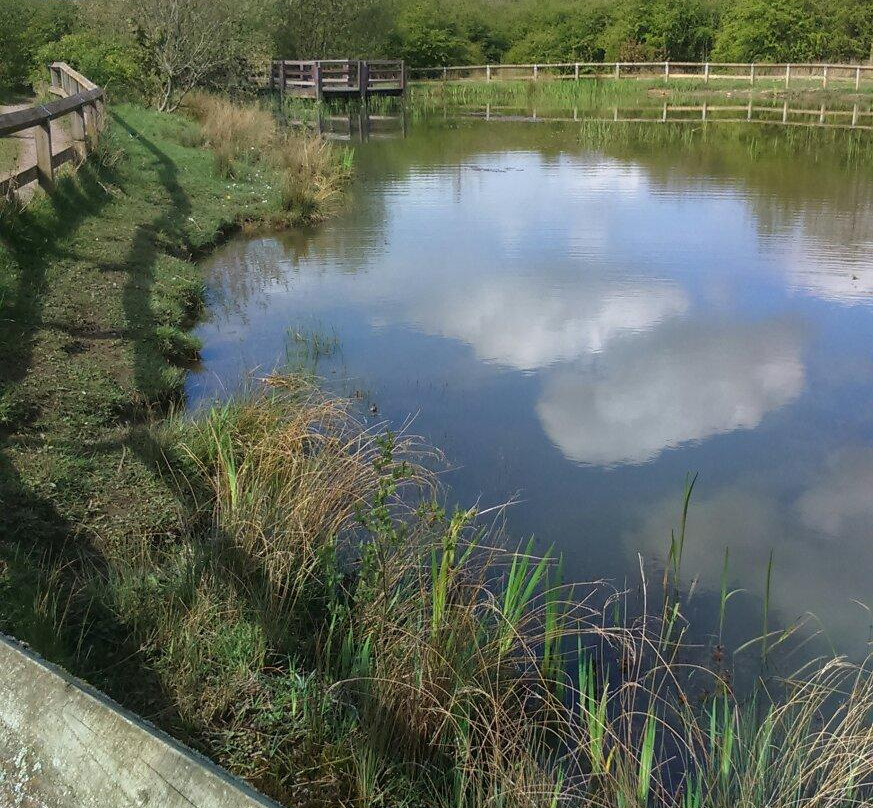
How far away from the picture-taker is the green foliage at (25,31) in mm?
20922

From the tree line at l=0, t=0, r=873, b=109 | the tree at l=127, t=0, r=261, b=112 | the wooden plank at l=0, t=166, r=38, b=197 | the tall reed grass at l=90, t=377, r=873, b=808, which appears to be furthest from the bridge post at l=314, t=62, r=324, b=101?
the tall reed grass at l=90, t=377, r=873, b=808

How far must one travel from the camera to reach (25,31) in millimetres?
22562

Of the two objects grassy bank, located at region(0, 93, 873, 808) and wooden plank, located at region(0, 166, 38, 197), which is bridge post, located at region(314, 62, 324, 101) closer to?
wooden plank, located at region(0, 166, 38, 197)

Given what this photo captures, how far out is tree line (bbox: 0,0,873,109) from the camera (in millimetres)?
20781

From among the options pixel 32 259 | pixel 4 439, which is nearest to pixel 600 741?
pixel 4 439

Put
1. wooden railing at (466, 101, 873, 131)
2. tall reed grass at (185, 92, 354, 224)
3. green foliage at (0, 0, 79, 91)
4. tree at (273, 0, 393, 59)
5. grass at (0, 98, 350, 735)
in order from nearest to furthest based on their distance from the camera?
grass at (0, 98, 350, 735), tall reed grass at (185, 92, 354, 224), green foliage at (0, 0, 79, 91), wooden railing at (466, 101, 873, 131), tree at (273, 0, 393, 59)

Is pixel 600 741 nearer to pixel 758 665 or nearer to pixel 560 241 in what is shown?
pixel 758 665

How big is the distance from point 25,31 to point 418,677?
76.5 feet

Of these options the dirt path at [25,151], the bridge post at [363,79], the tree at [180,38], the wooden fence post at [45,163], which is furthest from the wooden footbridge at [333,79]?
the wooden fence post at [45,163]

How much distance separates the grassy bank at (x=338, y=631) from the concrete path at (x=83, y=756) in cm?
134

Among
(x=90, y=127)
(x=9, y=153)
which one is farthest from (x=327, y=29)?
(x=9, y=153)

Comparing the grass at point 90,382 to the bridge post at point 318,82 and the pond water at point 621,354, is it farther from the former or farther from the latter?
the bridge post at point 318,82

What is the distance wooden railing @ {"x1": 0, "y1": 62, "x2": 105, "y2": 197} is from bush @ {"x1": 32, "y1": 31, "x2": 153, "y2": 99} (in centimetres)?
488

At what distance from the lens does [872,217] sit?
1331 cm
